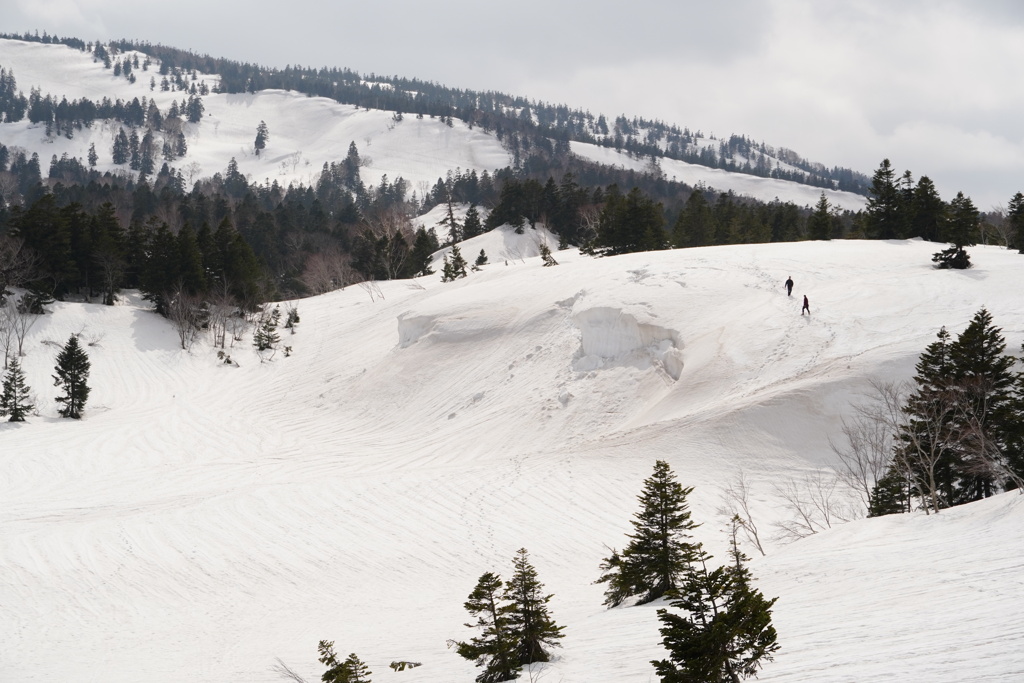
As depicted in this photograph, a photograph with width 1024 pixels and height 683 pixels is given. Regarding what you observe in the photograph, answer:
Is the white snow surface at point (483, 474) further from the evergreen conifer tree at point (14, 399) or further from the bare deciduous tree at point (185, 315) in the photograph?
the bare deciduous tree at point (185, 315)

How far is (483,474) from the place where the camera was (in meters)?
25.5

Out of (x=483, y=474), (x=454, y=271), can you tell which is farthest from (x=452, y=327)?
(x=454, y=271)

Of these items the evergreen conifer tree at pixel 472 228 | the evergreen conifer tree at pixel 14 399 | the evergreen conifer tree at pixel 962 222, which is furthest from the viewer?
the evergreen conifer tree at pixel 472 228

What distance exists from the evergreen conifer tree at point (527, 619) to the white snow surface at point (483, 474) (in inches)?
15.0

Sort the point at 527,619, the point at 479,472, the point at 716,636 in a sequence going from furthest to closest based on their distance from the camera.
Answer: the point at 479,472 < the point at 527,619 < the point at 716,636

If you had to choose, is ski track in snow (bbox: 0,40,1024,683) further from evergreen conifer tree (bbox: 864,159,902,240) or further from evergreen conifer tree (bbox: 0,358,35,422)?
evergreen conifer tree (bbox: 864,159,902,240)

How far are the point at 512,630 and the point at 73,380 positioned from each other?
33098mm

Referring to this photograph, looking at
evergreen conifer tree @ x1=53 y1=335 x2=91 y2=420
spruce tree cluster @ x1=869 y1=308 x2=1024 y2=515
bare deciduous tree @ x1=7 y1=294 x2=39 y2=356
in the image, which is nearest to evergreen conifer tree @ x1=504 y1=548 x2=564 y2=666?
spruce tree cluster @ x1=869 y1=308 x2=1024 y2=515

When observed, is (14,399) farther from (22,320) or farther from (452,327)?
(452,327)

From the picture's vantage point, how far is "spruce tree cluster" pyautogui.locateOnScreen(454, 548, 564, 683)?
937 cm

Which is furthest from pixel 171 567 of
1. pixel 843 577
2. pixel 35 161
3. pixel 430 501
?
pixel 35 161

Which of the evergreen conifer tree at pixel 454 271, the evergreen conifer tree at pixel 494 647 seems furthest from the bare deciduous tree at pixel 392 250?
the evergreen conifer tree at pixel 494 647

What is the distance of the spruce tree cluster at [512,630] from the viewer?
30.7ft

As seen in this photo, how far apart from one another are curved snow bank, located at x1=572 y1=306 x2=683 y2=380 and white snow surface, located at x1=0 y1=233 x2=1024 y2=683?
116 millimetres
